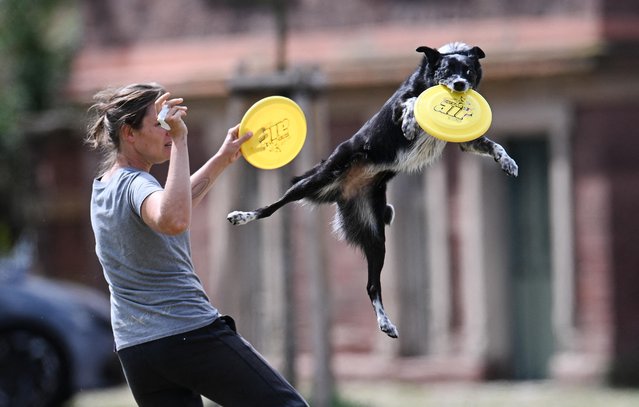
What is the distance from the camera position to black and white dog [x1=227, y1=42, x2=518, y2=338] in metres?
5.07

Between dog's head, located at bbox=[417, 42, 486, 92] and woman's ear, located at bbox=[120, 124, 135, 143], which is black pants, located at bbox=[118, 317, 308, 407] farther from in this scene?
dog's head, located at bbox=[417, 42, 486, 92]

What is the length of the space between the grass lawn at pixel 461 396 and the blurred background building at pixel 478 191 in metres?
0.34

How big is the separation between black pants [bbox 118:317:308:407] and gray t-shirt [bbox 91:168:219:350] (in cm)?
4

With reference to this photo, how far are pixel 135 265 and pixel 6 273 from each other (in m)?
6.96

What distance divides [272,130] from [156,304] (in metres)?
0.75

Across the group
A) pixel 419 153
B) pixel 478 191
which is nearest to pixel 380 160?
pixel 419 153

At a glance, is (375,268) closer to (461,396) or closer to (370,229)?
(370,229)

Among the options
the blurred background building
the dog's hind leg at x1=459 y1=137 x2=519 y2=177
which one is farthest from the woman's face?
the blurred background building

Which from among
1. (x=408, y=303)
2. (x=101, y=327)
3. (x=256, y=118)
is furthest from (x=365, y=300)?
(x=256, y=118)

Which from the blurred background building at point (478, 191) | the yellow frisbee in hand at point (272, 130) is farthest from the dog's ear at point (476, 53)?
the blurred background building at point (478, 191)

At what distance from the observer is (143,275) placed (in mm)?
5363

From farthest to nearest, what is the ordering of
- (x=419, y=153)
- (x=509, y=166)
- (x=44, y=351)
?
(x=44, y=351) → (x=419, y=153) → (x=509, y=166)

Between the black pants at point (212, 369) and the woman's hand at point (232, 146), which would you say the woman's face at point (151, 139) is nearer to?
the woman's hand at point (232, 146)

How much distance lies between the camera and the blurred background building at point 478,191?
15.1 m
